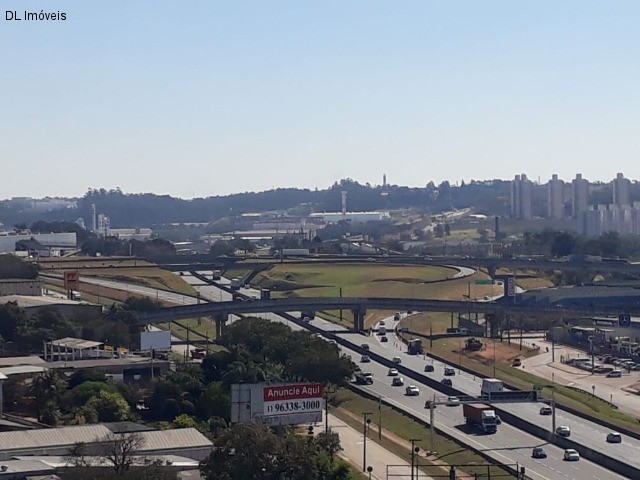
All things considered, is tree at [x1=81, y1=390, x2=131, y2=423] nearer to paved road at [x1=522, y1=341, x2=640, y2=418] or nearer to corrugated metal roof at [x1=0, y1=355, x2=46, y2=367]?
corrugated metal roof at [x1=0, y1=355, x2=46, y2=367]

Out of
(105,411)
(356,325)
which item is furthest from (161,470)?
(356,325)

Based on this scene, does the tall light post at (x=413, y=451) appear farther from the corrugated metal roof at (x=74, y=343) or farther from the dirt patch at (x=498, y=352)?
the dirt patch at (x=498, y=352)

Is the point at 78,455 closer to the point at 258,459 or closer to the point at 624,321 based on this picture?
the point at 258,459

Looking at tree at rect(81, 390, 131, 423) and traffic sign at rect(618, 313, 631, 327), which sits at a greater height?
tree at rect(81, 390, 131, 423)

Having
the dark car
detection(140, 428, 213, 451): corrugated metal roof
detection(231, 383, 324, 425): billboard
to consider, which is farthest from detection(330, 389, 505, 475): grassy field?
detection(140, 428, 213, 451): corrugated metal roof

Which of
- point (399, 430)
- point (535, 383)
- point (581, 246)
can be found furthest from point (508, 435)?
point (581, 246)

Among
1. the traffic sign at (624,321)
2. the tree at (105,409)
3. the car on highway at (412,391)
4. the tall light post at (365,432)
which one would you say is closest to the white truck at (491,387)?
the car on highway at (412,391)
